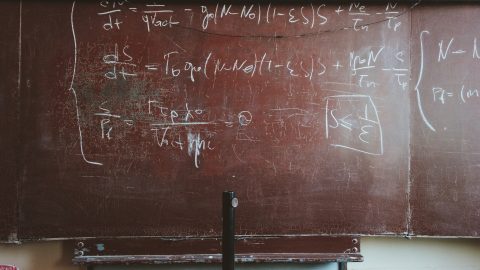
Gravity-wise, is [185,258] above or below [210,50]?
below

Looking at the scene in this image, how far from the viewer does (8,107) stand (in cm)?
227

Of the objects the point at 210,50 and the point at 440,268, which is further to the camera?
the point at 440,268

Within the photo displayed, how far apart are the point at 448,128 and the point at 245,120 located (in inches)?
42.9

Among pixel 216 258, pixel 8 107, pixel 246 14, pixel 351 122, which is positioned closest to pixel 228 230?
pixel 216 258

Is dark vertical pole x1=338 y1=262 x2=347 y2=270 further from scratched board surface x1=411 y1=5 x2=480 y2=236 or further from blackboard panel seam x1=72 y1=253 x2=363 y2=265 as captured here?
scratched board surface x1=411 y1=5 x2=480 y2=236

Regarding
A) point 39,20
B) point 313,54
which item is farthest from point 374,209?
point 39,20

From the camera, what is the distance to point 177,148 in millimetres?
2350

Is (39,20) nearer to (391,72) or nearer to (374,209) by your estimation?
(391,72)

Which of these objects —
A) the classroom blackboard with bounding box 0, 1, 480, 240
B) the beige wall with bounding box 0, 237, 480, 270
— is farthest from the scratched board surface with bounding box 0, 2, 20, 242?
the beige wall with bounding box 0, 237, 480, 270

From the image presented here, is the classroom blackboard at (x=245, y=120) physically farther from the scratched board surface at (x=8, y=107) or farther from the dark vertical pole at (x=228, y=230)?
the dark vertical pole at (x=228, y=230)

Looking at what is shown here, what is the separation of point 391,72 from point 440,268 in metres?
1.14

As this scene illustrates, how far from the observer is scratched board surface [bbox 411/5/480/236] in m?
2.40

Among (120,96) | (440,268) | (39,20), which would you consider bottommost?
(440,268)

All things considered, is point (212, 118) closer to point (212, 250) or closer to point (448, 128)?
point (212, 250)
